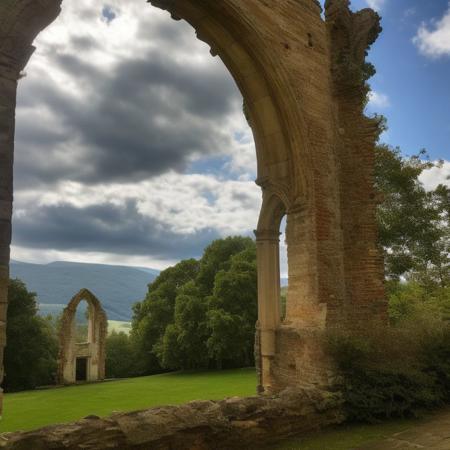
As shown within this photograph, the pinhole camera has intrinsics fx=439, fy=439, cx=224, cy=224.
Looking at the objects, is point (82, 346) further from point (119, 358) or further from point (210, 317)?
point (210, 317)

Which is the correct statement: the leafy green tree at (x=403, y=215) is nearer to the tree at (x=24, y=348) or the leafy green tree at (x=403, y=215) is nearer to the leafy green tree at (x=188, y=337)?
the leafy green tree at (x=188, y=337)

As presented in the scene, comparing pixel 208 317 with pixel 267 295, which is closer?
pixel 267 295

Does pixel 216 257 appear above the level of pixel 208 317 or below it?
above

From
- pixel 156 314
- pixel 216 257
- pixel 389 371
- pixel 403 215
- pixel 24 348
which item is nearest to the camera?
pixel 389 371

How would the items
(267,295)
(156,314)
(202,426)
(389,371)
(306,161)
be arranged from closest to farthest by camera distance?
(202,426) → (389,371) → (306,161) → (267,295) → (156,314)

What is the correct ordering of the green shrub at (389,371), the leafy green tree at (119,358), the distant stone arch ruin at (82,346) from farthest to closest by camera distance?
the leafy green tree at (119,358)
the distant stone arch ruin at (82,346)
the green shrub at (389,371)

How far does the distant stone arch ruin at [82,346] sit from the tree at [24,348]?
167cm

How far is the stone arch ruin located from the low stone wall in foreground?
670mm

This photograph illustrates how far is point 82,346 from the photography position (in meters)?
28.6

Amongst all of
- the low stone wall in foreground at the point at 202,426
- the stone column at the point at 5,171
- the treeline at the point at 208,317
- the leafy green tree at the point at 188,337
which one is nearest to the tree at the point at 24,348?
the treeline at the point at 208,317

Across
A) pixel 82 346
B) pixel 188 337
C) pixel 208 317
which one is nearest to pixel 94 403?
pixel 188 337

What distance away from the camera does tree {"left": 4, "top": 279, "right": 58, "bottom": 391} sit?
26453 mm

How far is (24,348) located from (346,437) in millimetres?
25840

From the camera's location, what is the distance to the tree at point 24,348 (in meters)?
26.5
